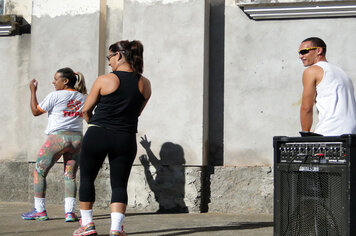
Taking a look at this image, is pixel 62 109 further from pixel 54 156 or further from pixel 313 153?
pixel 313 153

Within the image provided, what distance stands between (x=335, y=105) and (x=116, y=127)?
5.31 ft

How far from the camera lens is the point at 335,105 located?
13.0 feet

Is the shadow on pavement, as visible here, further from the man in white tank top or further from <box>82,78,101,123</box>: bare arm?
the man in white tank top

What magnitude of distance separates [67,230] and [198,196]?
5.97 ft

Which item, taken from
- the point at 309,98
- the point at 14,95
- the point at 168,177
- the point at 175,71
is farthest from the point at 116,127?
the point at 14,95

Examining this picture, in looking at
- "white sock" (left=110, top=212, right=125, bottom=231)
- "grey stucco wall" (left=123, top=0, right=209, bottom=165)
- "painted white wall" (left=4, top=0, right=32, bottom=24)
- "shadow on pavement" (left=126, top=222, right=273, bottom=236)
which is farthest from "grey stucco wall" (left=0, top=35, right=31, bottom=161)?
"white sock" (left=110, top=212, right=125, bottom=231)

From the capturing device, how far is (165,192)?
6.60m

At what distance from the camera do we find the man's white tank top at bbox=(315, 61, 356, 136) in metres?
3.96

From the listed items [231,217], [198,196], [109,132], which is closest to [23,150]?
[198,196]

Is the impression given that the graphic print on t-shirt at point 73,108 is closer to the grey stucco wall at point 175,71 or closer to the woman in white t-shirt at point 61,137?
the woman in white t-shirt at point 61,137

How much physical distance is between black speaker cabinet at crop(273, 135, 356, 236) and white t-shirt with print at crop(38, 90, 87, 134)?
8.58ft

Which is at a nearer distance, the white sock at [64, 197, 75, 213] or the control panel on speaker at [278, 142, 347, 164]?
the control panel on speaker at [278, 142, 347, 164]

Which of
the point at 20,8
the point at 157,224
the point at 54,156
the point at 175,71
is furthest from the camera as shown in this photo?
the point at 20,8

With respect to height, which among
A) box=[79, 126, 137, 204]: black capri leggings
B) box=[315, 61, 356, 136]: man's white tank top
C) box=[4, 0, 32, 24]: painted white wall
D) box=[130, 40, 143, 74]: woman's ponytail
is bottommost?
box=[79, 126, 137, 204]: black capri leggings
